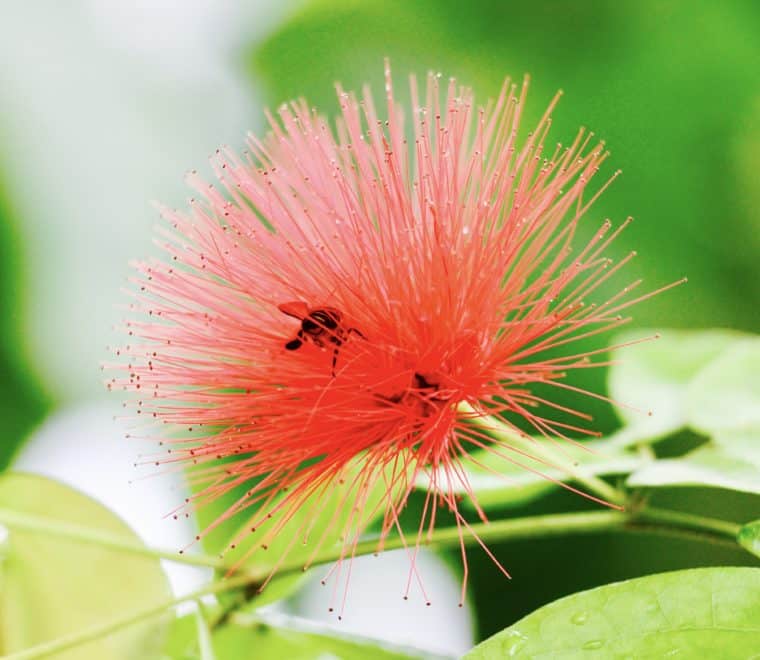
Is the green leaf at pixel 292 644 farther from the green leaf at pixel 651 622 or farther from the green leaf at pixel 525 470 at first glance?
the green leaf at pixel 651 622

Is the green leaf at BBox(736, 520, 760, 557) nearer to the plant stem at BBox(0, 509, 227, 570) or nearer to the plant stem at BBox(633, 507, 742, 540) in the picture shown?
the plant stem at BBox(633, 507, 742, 540)

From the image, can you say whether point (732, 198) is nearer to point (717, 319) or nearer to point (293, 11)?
point (717, 319)

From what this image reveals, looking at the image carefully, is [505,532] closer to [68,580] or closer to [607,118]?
[68,580]

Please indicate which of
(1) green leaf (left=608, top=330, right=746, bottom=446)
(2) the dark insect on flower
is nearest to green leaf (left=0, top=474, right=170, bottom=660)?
(2) the dark insect on flower

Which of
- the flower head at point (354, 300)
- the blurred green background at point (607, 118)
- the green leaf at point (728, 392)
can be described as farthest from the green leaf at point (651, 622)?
the blurred green background at point (607, 118)

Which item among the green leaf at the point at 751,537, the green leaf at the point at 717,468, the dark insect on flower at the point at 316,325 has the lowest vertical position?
the green leaf at the point at 751,537

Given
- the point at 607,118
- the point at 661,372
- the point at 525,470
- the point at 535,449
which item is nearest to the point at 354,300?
the point at 535,449
